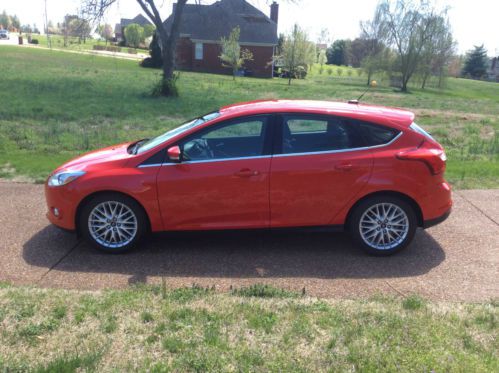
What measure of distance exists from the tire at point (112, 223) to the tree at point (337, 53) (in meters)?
93.5

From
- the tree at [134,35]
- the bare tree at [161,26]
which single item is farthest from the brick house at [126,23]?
the bare tree at [161,26]

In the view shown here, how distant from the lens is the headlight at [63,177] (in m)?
5.06

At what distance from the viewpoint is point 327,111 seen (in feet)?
16.9

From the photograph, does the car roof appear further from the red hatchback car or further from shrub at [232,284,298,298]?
shrub at [232,284,298,298]

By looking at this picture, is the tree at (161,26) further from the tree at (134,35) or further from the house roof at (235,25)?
the tree at (134,35)

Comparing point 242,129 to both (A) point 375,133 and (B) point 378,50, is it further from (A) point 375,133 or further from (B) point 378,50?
(B) point 378,50

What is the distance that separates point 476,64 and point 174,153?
292 feet

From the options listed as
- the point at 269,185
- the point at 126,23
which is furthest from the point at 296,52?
the point at 126,23

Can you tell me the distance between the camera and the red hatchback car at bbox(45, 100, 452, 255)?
4949 millimetres

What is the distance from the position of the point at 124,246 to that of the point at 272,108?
2144 mm

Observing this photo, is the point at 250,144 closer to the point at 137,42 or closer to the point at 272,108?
the point at 272,108

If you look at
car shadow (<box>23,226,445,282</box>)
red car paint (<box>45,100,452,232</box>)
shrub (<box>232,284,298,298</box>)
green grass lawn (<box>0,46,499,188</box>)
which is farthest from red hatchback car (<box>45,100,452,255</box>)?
green grass lawn (<box>0,46,499,188</box>)

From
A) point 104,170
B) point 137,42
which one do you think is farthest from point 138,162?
point 137,42

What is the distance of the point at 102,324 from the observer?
11.6 ft
